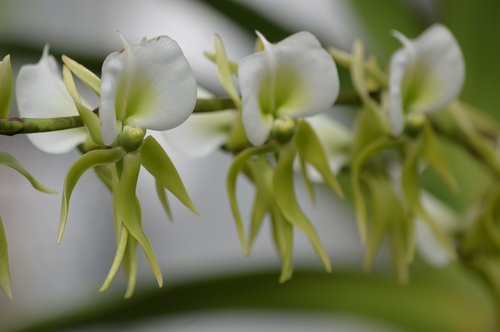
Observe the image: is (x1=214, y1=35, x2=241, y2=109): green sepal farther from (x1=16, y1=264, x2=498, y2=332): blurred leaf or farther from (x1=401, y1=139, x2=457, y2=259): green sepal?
(x1=16, y1=264, x2=498, y2=332): blurred leaf

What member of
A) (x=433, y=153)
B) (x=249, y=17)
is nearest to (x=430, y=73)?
(x=433, y=153)

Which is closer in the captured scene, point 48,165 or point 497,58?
point 497,58

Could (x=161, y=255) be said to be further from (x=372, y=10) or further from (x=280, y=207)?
(x=280, y=207)

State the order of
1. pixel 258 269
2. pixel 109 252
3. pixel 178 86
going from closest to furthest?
pixel 178 86 < pixel 258 269 < pixel 109 252

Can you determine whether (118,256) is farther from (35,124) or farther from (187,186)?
(187,186)

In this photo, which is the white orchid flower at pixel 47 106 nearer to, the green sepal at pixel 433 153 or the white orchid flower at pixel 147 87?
the white orchid flower at pixel 147 87

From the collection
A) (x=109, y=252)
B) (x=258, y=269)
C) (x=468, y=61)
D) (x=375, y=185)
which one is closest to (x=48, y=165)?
(x=109, y=252)
